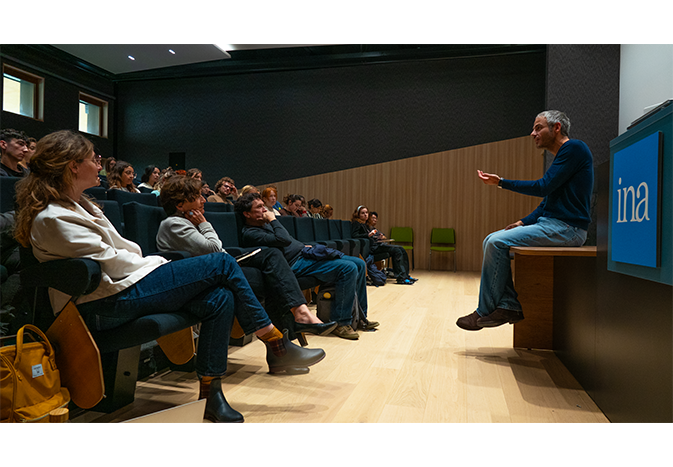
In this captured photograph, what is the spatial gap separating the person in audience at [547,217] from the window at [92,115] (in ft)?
30.8

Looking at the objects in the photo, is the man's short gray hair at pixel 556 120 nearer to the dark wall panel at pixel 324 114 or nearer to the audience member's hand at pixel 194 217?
the audience member's hand at pixel 194 217

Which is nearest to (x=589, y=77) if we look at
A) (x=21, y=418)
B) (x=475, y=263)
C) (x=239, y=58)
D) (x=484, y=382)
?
(x=484, y=382)

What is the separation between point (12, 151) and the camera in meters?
3.02

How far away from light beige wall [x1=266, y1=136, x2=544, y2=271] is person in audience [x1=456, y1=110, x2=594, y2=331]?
212 inches

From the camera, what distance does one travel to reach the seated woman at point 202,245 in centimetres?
196

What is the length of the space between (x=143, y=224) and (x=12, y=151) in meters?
1.78

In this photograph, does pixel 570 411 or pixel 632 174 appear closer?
pixel 632 174

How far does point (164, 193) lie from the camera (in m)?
2.02

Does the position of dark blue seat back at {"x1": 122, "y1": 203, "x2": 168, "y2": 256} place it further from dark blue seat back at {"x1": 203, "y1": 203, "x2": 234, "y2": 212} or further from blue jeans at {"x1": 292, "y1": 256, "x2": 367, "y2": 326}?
dark blue seat back at {"x1": 203, "y1": 203, "x2": 234, "y2": 212}

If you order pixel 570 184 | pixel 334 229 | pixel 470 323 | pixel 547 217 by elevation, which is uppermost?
pixel 570 184

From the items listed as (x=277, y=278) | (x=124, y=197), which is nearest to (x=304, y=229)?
(x=124, y=197)

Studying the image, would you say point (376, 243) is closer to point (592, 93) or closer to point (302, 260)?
point (302, 260)

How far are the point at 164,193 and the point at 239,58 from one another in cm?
744
